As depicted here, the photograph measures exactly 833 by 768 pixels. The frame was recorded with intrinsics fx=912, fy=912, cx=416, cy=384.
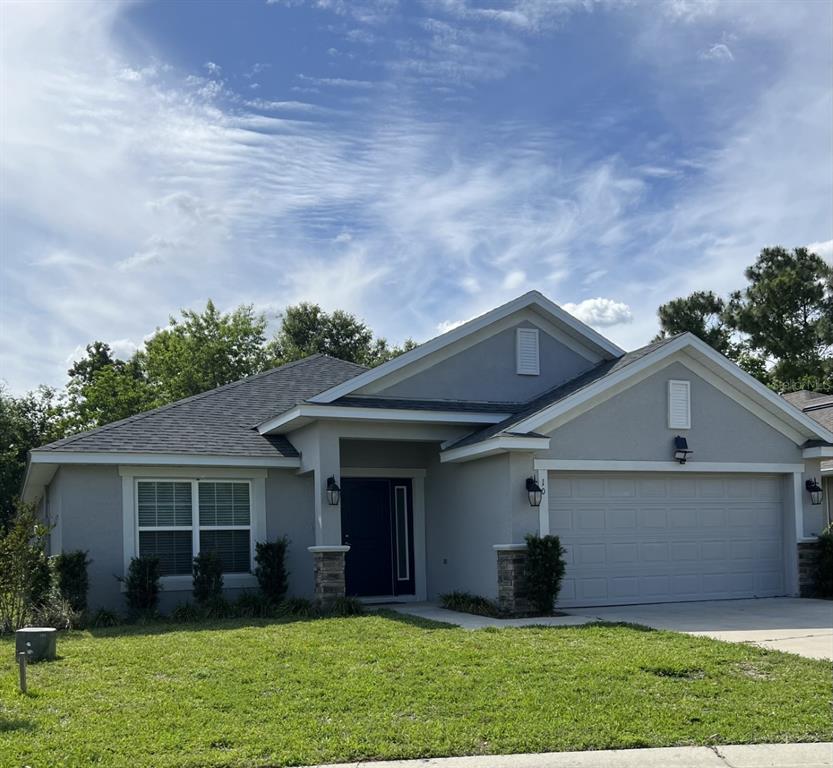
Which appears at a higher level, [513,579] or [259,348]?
[259,348]

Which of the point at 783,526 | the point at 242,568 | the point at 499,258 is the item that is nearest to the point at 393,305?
the point at 499,258

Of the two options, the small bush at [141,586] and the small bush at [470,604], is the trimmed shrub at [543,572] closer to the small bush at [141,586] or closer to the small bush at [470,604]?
the small bush at [470,604]

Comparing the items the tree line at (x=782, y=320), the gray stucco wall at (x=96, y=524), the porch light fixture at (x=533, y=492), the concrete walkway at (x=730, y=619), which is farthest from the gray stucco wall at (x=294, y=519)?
the tree line at (x=782, y=320)

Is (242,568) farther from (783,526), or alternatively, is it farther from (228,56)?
(783,526)

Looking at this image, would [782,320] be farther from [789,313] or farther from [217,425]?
[217,425]

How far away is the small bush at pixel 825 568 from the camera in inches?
611

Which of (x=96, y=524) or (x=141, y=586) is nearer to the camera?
(x=141, y=586)

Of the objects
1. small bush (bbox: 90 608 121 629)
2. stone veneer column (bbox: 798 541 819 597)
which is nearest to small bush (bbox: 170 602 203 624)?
small bush (bbox: 90 608 121 629)

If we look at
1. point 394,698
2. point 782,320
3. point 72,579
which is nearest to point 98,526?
point 72,579

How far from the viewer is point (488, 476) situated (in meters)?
14.9

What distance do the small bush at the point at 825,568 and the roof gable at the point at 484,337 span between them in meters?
4.88

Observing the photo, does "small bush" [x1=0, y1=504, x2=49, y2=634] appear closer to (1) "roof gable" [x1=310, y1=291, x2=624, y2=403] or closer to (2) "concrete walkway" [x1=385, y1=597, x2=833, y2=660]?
(1) "roof gable" [x1=310, y1=291, x2=624, y2=403]

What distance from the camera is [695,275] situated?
66.3ft

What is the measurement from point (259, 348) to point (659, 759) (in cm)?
3721
